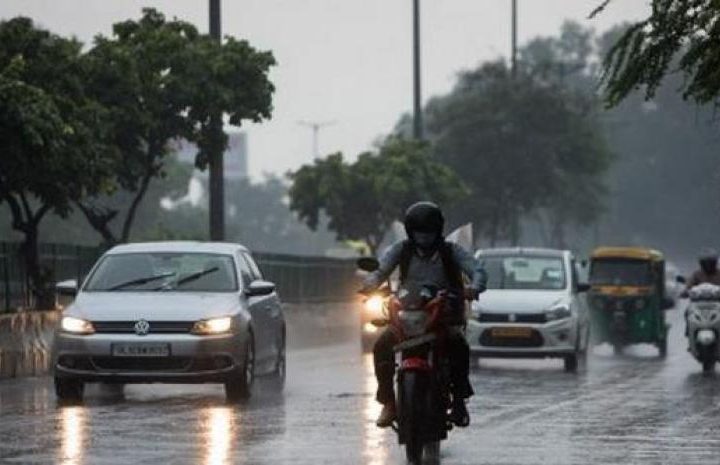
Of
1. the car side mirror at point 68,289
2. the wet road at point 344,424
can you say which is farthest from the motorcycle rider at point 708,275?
the car side mirror at point 68,289

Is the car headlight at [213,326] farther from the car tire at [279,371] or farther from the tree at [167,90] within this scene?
the tree at [167,90]

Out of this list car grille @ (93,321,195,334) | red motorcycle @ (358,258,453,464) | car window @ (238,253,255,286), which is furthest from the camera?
car window @ (238,253,255,286)

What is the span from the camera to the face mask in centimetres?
1603

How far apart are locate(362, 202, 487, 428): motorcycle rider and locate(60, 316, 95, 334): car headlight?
7272 mm

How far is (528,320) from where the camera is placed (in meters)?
33.0

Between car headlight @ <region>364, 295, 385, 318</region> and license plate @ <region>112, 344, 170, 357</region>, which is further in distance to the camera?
car headlight @ <region>364, 295, 385, 318</region>

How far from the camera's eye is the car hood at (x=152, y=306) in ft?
75.4

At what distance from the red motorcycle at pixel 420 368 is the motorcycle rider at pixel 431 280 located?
0.11m

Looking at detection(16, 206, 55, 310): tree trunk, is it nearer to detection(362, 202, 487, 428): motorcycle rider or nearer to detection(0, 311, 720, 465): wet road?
detection(0, 311, 720, 465): wet road

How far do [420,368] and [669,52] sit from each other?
2.99m

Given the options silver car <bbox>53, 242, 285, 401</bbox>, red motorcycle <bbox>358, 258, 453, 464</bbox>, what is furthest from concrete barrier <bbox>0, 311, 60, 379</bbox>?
red motorcycle <bbox>358, 258, 453, 464</bbox>

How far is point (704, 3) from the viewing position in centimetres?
1636

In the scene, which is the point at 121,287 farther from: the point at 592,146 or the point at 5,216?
the point at 5,216

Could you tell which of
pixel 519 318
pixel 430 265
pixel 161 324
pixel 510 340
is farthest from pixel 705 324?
pixel 430 265
